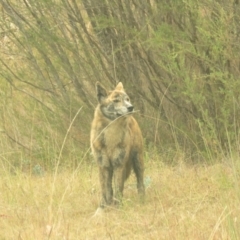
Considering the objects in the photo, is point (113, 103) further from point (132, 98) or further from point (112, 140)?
point (132, 98)

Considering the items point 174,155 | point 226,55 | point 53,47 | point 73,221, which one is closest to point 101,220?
point 73,221

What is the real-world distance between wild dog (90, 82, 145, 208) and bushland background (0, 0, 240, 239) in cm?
27

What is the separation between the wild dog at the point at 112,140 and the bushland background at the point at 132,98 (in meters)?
0.27

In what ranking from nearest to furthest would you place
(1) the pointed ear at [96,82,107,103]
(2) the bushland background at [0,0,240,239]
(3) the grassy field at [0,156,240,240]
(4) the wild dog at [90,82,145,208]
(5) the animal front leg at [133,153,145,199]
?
(3) the grassy field at [0,156,240,240] < (2) the bushland background at [0,0,240,239] < (4) the wild dog at [90,82,145,208] < (1) the pointed ear at [96,82,107,103] < (5) the animal front leg at [133,153,145,199]

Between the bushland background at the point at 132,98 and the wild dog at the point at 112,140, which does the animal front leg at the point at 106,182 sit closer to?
the wild dog at the point at 112,140

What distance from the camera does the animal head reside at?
7.30m

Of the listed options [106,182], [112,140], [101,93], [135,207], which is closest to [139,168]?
[106,182]

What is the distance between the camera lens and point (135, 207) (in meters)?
7.13

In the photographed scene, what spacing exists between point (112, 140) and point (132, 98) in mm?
2791

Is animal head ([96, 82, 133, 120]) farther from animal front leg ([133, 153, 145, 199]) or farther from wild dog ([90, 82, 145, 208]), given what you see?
animal front leg ([133, 153, 145, 199])

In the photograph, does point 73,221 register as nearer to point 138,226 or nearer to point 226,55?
point 138,226

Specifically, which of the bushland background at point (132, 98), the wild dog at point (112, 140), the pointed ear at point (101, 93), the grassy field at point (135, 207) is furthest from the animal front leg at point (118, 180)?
the pointed ear at point (101, 93)

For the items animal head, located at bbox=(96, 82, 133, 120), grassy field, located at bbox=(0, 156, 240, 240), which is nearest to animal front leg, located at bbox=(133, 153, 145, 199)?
grassy field, located at bbox=(0, 156, 240, 240)

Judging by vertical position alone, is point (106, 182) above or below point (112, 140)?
below
